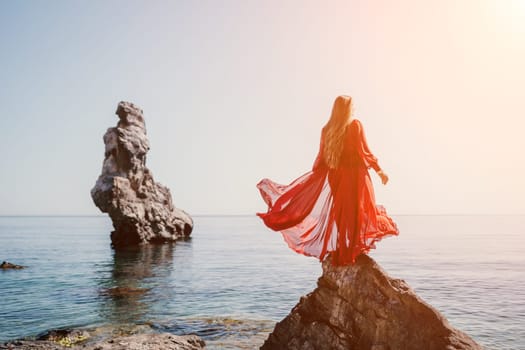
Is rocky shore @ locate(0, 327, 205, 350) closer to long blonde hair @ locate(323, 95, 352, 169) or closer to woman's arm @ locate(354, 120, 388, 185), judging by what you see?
long blonde hair @ locate(323, 95, 352, 169)

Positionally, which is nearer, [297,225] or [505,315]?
[297,225]

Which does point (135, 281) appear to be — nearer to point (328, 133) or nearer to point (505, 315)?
point (505, 315)

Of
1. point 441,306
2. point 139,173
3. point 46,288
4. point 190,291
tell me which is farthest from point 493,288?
point 139,173

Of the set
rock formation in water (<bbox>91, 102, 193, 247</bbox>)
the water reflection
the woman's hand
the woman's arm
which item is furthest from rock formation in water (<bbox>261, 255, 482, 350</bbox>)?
rock formation in water (<bbox>91, 102, 193, 247</bbox>)

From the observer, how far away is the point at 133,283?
2323 centimetres

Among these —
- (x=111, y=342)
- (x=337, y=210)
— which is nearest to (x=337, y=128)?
(x=337, y=210)

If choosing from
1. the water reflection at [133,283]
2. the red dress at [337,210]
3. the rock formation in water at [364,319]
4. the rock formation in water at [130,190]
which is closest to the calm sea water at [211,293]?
the water reflection at [133,283]

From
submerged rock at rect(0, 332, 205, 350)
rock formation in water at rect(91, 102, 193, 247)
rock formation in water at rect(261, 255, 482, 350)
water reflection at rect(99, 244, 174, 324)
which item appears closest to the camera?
rock formation in water at rect(261, 255, 482, 350)

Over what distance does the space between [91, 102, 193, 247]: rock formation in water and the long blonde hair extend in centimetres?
3153

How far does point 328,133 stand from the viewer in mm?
8336

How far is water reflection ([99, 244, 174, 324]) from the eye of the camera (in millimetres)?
16516

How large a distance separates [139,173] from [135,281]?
1862cm

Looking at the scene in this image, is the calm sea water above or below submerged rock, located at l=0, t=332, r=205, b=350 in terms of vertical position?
below

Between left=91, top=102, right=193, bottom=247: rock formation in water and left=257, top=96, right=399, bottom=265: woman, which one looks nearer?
left=257, top=96, right=399, bottom=265: woman
